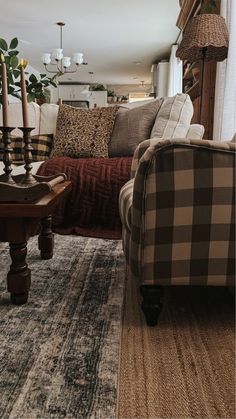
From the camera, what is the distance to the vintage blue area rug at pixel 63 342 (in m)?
0.78

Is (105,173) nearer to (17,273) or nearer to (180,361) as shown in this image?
(17,273)

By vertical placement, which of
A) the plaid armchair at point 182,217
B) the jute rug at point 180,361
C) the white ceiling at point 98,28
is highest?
the white ceiling at point 98,28

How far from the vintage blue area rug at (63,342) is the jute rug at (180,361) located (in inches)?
1.8

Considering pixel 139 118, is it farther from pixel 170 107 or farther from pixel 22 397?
pixel 22 397

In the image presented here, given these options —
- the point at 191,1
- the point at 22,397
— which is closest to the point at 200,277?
the point at 22,397

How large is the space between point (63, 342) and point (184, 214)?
0.52 metres

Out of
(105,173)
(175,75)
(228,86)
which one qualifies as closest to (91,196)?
(105,173)

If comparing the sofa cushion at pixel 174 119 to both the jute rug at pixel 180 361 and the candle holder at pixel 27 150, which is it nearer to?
the candle holder at pixel 27 150

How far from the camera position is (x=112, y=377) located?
0.86 m

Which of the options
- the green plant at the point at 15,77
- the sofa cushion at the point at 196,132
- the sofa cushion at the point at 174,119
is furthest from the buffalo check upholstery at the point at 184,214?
the green plant at the point at 15,77

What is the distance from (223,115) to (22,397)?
2335 mm

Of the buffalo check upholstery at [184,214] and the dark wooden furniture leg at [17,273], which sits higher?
the buffalo check upholstery at [184,214]

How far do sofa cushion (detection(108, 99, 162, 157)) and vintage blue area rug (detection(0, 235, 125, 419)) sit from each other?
1.22m

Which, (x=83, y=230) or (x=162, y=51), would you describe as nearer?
(x=83, y=230)
